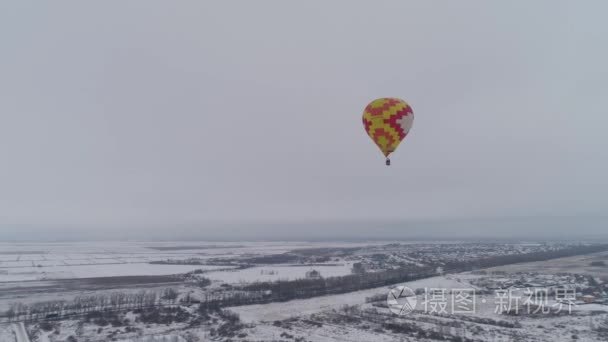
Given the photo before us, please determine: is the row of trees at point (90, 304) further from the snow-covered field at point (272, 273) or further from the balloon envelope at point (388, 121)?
the balloon envelope at point (388, 121)

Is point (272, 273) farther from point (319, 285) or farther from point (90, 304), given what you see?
point (90, 304)

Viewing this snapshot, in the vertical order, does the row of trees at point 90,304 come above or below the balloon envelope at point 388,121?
below

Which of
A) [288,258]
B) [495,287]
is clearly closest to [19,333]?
[495,287]

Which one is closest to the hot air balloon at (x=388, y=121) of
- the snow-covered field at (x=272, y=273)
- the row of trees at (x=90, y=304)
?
the row of trees at (x=90, y=304)

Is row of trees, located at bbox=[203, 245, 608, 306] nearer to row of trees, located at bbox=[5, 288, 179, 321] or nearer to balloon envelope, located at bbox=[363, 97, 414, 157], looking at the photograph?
row of trees, located at bbox=[5, 288, 179, 321]

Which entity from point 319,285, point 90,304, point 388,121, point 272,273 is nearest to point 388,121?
point 388,121

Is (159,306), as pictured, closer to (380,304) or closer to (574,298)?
(380,304)
